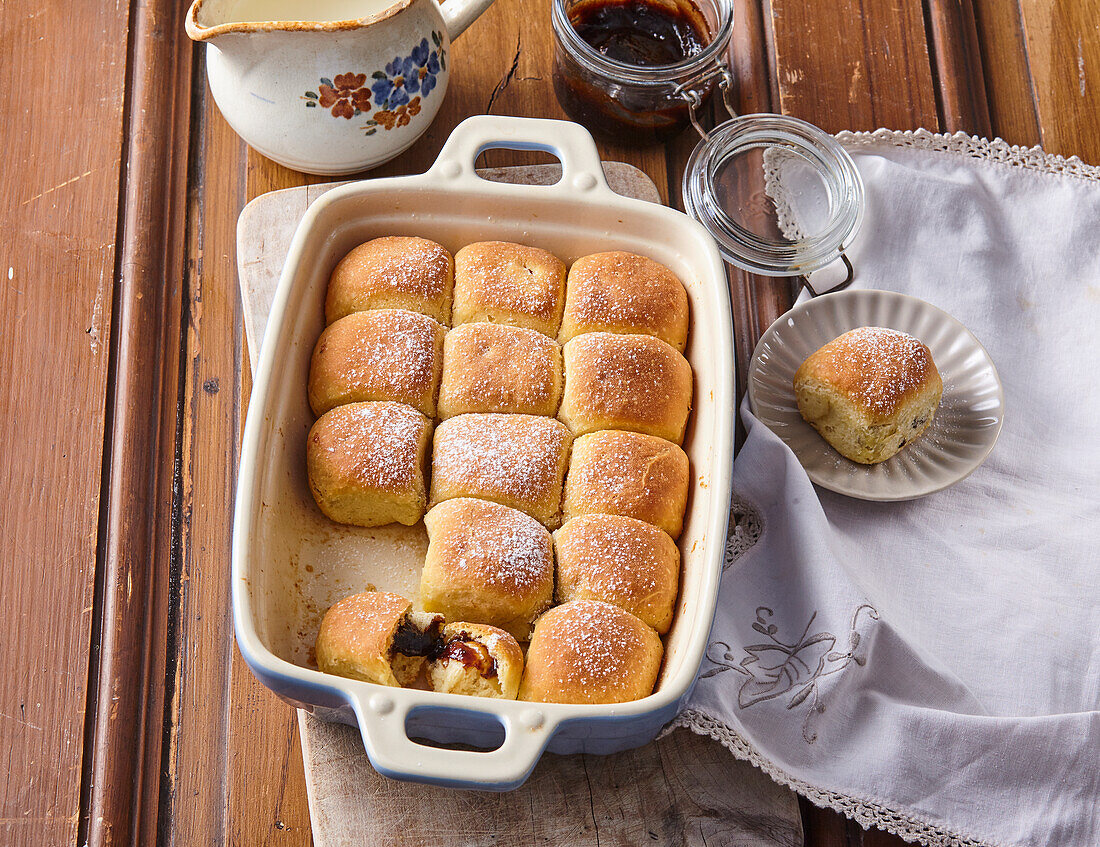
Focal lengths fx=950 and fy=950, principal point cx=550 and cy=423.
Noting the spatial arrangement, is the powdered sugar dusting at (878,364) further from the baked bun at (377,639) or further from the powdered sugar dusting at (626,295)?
the baked bun at (377,639)

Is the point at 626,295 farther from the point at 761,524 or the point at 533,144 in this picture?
the point at 761,524

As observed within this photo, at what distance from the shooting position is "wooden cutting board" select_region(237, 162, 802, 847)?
4.00ft

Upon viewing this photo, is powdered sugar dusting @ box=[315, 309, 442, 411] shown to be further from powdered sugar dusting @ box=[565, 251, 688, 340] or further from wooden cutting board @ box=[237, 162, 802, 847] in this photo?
wooden cutting board @ box=[237, 162, 802, 847]

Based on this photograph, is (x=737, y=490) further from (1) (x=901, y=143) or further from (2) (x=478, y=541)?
(1) (x=901, y=143)

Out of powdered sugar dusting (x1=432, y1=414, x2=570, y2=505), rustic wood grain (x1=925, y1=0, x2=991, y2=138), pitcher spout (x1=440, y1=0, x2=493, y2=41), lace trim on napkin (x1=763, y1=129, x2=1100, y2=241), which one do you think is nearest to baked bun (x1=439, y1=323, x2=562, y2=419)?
powdered sugar dusting (x1=432, y1=414, x2=570, y2=505)

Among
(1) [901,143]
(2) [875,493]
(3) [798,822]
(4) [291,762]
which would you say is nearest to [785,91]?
(1) [901,143]

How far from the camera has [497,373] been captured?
134cm

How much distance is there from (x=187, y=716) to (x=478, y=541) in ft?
1.62

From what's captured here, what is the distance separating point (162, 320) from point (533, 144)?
670mm

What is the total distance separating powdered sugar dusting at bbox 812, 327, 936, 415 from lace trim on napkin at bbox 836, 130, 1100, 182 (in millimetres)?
462

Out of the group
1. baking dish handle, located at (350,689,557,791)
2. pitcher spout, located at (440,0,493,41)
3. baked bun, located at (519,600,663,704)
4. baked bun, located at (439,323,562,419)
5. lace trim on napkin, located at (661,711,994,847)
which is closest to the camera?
baking dish handle, located at (350,689,557,791)

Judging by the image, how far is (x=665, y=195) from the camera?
1660 mm

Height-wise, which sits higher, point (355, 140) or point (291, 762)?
point (355, 140)

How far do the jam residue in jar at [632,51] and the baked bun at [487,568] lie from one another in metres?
0.74
